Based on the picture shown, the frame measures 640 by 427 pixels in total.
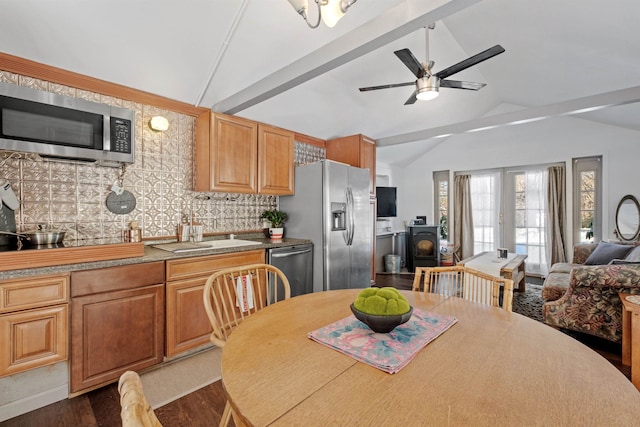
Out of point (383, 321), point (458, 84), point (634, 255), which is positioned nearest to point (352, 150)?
point (458, 84)

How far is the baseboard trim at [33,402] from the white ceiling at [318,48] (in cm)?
227

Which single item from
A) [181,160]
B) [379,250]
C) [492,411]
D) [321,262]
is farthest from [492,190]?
[492,411]

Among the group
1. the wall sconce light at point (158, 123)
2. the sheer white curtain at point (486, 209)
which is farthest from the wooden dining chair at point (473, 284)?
the sheer white curtain at point (486, 209)

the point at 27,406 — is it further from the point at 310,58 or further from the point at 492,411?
the point at 310,58

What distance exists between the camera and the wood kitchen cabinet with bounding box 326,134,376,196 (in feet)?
14.5

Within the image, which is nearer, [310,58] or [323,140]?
[310,58]

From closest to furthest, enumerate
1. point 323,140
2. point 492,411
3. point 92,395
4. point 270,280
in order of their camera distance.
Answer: point 492,411 < point 92,395 < point 270,280 < point 323,140

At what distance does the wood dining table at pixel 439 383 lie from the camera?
25.9 inches

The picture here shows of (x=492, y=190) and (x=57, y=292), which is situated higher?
(x=492, y=190)

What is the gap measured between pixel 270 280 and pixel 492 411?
235 cm

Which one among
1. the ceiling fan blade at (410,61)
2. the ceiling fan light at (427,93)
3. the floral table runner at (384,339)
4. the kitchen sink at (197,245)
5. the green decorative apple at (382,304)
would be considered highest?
the ceiling fan blade at (410,61)

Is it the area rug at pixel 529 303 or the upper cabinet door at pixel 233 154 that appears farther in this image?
the area rug at pixel 529 303

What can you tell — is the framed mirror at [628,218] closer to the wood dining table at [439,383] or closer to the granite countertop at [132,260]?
the wood dining table at [439,383]

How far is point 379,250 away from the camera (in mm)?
6043
